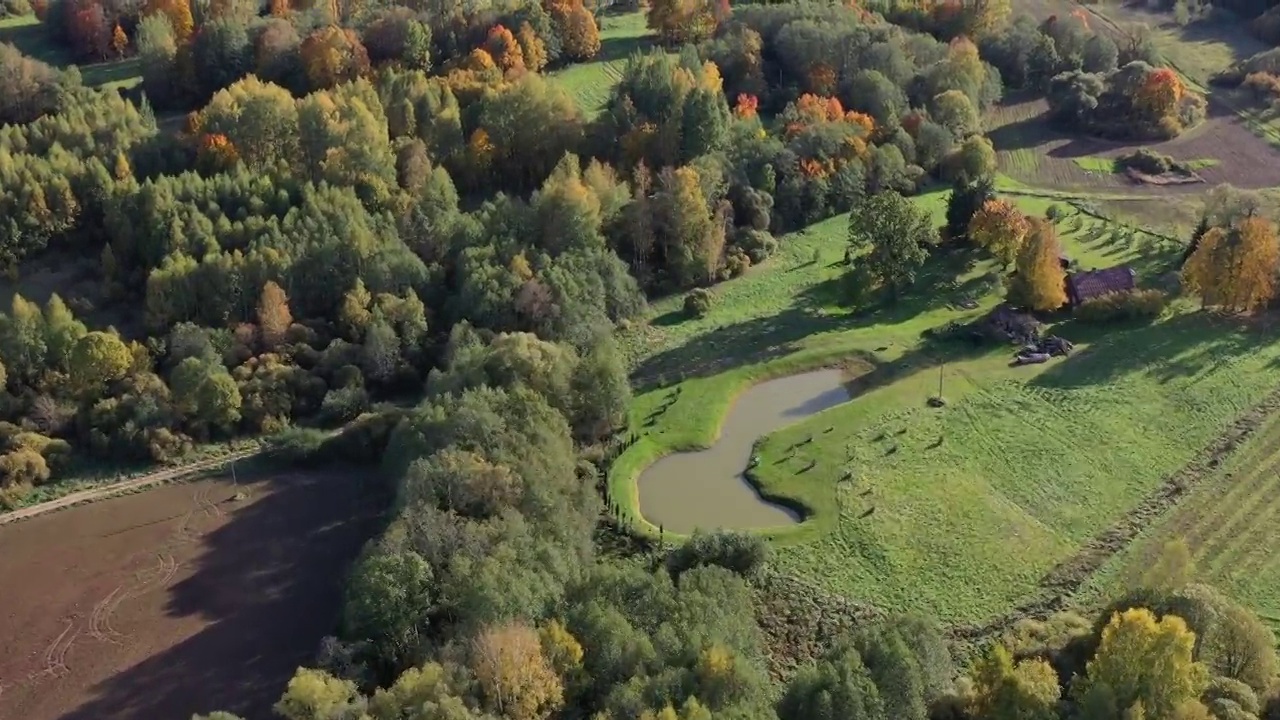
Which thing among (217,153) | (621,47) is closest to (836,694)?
(217,153)

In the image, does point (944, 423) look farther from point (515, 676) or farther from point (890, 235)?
point (515, 676)

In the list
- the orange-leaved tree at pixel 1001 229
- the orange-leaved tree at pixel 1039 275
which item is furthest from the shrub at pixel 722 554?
the orange-leaved tree at pixel 1001 229

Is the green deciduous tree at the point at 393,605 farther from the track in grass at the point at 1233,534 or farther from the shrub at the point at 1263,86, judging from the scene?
the shrub at the point at 1263,86

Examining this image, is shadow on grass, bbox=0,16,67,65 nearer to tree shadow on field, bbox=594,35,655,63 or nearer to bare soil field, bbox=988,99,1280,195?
tree shadow on field, bbox=594,35,655,63

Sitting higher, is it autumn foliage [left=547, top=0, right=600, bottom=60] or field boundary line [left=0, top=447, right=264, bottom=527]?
autumn foliage [left=547, top=0, right=600, bottom=60]

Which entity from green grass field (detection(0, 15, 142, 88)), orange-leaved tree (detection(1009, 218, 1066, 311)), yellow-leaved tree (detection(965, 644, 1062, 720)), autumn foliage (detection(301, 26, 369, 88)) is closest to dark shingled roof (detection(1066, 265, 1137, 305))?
orange-leaved tree (detection(1009, 218, 1066, 311))
